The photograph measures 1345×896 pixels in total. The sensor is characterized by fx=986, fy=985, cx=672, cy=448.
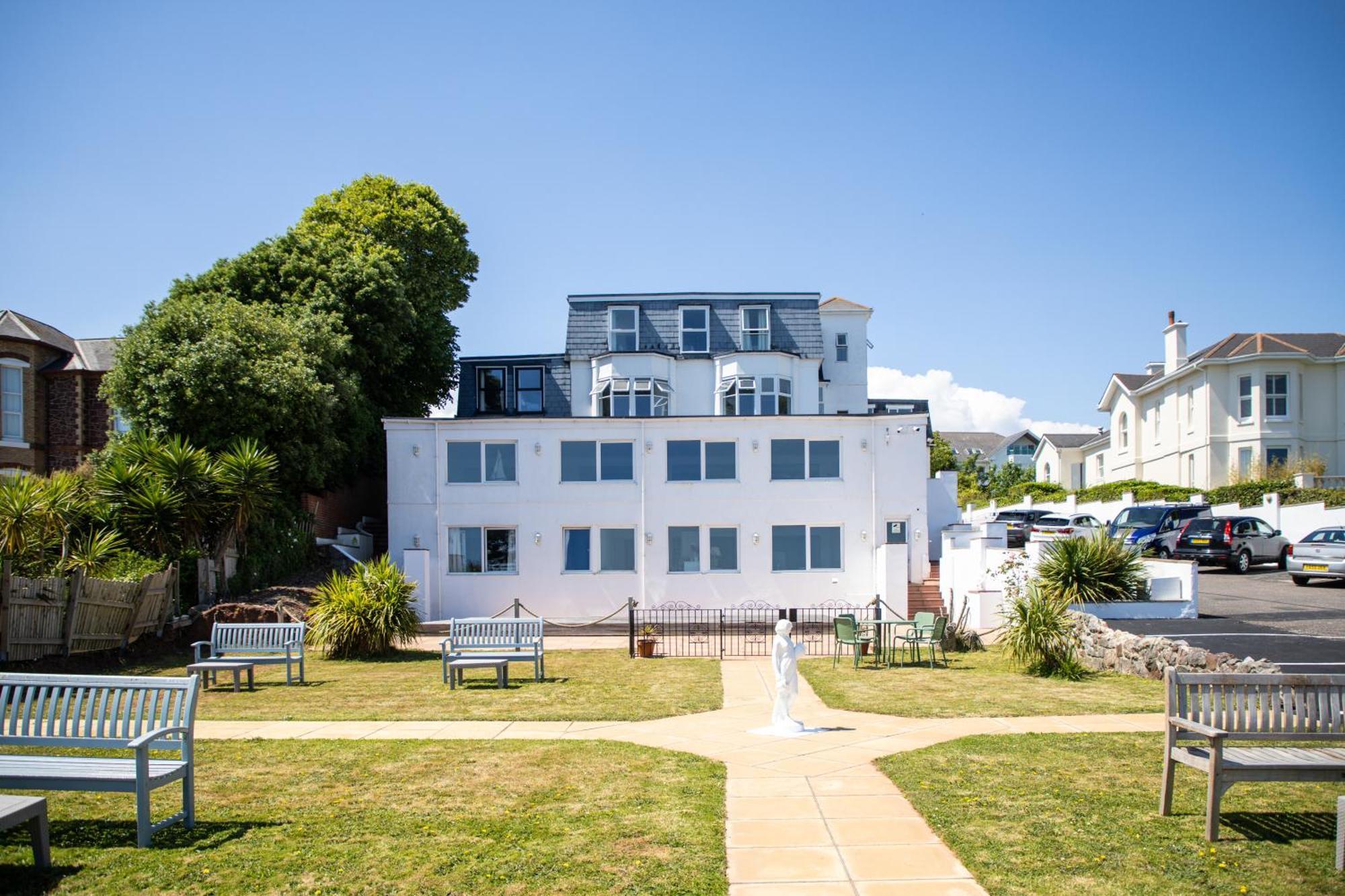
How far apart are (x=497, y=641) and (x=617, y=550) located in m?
11.8

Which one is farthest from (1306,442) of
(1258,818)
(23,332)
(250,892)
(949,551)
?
(23,332)

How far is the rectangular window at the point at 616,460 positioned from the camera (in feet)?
94.3

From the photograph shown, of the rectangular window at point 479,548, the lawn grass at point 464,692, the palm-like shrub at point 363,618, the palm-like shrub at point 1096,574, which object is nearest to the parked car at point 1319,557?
the palm-like shrub at point 1096,574

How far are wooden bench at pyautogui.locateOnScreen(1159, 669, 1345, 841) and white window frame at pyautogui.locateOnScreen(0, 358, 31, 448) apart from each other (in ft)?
128

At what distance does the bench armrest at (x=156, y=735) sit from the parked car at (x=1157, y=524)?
94.3ft

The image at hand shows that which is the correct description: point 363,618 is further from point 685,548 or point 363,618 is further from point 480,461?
point 685,548

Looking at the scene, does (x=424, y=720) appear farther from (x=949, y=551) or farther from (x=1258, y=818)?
(x=949, y=551)

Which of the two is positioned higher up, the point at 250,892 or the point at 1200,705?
the point at 1200,705

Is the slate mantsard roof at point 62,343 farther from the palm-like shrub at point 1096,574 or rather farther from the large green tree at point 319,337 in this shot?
the palm-like shrub at point 1096,574

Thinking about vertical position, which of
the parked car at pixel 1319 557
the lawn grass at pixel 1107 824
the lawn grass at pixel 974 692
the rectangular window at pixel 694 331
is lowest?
the lawn grass at pixel 974 692

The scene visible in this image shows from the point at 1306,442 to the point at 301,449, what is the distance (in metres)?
38.4

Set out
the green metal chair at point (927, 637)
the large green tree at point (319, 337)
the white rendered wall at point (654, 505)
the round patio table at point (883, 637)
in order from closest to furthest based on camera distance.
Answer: the green metal chair at point (927, 637), the round patio table at point (883, 637), the large green tree at point (319, 337), the white rendered wall at point (654, 505)

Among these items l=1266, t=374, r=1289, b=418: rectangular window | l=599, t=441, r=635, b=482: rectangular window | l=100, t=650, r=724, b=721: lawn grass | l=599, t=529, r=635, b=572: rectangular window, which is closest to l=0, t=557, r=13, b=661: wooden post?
l=100, t=650, r=724, b=721: lawn grass

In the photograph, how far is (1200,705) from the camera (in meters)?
7.12
